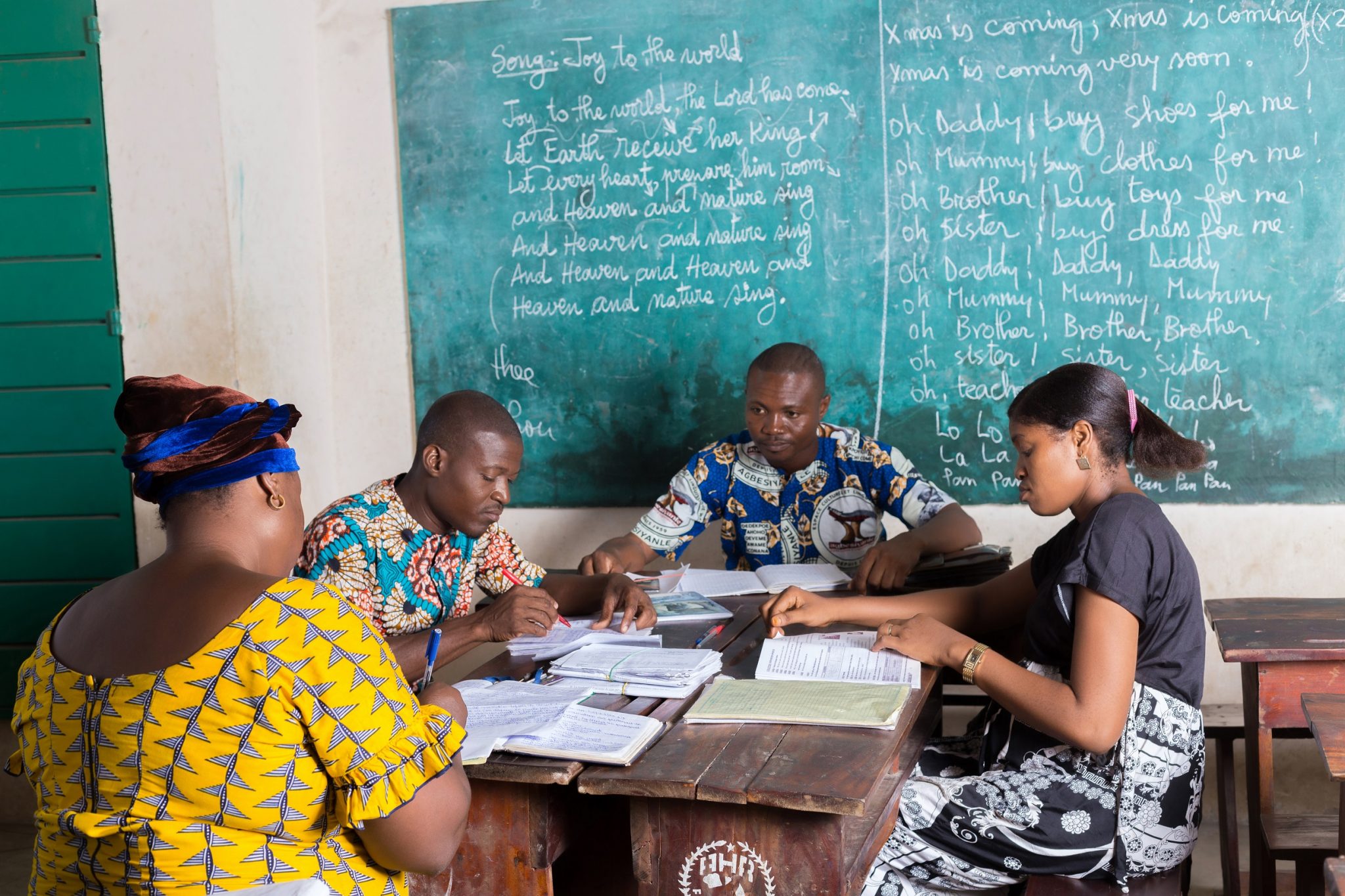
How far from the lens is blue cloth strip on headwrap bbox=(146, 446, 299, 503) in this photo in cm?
145

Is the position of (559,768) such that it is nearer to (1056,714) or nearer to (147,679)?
(147,679)

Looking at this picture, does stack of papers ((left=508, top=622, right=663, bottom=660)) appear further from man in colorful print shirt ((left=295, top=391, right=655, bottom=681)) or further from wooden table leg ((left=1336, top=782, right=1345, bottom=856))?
wooden table leg ((left=1336, top=782, right=1345, bottom=856))

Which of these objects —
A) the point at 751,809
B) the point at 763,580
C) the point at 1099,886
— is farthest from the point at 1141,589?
the point at 763,580

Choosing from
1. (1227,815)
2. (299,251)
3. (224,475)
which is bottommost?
(1227,815)

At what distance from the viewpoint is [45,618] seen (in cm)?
383

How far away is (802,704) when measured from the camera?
195cm

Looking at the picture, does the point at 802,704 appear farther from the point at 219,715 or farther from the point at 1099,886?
the point at 219,715

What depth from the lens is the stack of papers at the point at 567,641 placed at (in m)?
2.39

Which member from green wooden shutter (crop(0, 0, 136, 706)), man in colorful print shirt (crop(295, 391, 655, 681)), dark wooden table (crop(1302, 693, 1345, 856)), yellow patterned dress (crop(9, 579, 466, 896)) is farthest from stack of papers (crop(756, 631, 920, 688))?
green wooden shutter (crop(0, 0, 136, 706))

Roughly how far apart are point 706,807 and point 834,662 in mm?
629

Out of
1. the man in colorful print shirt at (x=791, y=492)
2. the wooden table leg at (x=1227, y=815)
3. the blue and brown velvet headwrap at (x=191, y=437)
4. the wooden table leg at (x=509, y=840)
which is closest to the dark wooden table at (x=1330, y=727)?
the wooden table leg at (x=1227, y=815)

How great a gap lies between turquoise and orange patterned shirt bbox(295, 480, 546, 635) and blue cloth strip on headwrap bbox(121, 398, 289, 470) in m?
0.91

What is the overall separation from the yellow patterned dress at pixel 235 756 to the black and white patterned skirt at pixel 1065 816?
1.07 meters

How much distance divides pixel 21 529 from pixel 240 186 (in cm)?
140
